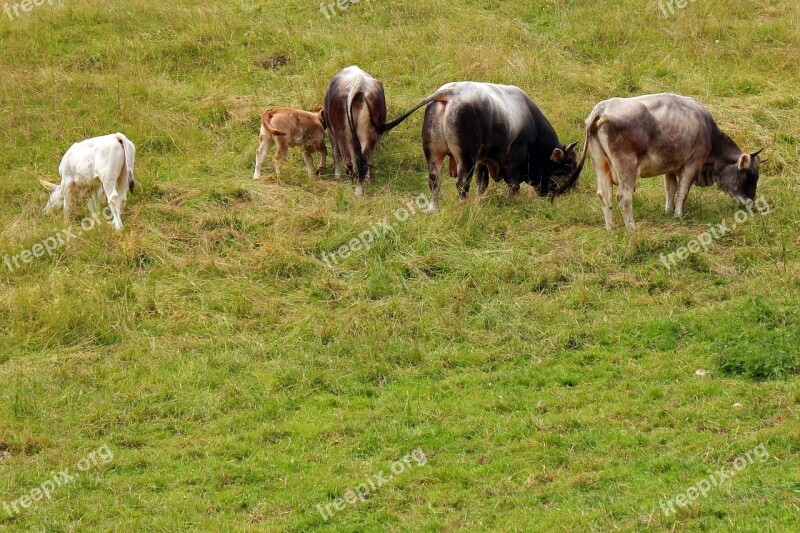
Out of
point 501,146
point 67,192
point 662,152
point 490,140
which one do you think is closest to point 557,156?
point 501,146

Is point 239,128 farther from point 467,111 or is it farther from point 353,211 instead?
point 467,111

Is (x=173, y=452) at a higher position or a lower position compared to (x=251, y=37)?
lower

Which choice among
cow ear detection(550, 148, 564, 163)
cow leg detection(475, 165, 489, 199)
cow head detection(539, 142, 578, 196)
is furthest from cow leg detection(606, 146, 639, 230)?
cow leg detection(475, 165, 489, 199)

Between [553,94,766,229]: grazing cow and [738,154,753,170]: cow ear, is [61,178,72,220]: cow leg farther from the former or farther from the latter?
[738,154,753,170]: cow ear

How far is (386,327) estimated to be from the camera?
10.3 metres

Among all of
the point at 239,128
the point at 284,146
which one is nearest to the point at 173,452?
the point at 284,146

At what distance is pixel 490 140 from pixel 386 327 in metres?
3.67

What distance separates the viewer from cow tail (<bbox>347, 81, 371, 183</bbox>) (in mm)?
14000

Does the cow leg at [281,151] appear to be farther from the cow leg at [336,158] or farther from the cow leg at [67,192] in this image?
the cow leg at [67,192]

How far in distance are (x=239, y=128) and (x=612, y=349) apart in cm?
785

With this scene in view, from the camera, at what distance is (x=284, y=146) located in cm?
1462

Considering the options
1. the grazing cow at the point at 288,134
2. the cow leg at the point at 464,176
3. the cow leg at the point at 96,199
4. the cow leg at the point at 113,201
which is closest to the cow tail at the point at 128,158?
the cow leg at the point at 113,201

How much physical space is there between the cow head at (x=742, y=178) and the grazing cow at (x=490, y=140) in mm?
2023

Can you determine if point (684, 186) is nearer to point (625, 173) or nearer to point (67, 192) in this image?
point (625, 173)
